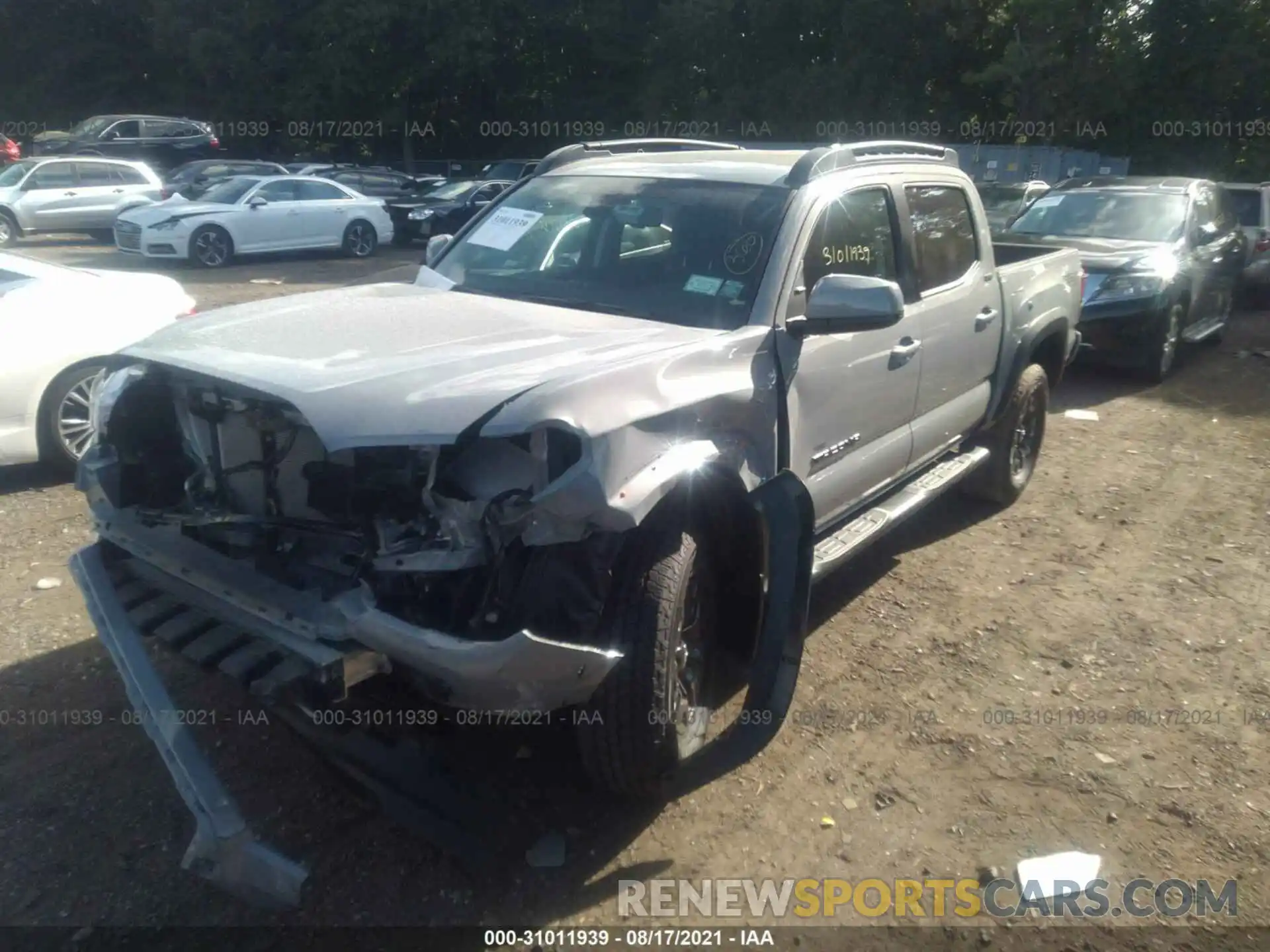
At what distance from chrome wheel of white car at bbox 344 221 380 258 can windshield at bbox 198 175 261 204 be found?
1.73m

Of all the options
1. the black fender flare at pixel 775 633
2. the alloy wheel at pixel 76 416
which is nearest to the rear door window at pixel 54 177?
the alloy wheel at pixel 76 416

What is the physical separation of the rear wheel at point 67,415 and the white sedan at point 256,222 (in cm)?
1167

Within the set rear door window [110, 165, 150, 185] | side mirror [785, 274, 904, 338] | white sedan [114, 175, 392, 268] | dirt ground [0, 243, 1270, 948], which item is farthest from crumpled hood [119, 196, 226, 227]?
side mirror [785, 274, 904, 338]

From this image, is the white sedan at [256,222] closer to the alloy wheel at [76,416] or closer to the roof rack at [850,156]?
the alloy wheel at [76,416]

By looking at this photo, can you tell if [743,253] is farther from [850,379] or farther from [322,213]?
[322,213]

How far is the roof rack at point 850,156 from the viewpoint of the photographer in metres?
4.26

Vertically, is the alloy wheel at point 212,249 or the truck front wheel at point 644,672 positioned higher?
the truck front wheel at point 644,672

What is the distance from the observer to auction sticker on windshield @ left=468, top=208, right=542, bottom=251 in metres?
4.70

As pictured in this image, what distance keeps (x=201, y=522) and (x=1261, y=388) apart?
9931 millimetres

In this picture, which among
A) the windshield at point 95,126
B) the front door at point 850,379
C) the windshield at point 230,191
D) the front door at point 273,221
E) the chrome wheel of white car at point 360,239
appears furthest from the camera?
the windshield at point 95,126

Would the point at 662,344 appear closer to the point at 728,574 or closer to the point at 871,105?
the point at 728,574

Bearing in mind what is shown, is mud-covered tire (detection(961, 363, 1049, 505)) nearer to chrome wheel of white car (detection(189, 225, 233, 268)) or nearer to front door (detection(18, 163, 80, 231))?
chrome wheel of white car (detection(189, 225, 233, 268))

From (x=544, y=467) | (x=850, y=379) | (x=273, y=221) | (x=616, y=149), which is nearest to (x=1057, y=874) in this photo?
(x=850, y=379)

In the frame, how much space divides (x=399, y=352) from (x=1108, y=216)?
9.61m
